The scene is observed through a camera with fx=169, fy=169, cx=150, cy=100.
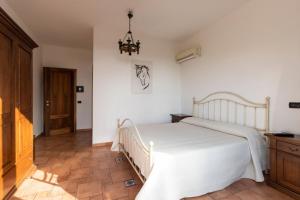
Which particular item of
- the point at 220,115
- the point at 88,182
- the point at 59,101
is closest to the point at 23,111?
the point at 88,182

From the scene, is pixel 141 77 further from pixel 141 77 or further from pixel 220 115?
pixel 220 115

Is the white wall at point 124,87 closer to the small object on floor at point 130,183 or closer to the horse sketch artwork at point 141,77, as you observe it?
the horse sketch artwork at point 141,77

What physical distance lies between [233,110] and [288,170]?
133cm

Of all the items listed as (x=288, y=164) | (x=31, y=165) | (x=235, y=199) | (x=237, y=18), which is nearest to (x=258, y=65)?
(x=237, y=18)

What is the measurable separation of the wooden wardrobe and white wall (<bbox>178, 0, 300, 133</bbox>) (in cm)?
343

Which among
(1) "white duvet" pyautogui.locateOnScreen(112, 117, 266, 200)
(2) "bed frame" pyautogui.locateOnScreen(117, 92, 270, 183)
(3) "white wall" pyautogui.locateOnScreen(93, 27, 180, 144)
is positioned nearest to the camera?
(1) "white duvet" pyautogui.locateOnScreen(112, 117, 266, 200)

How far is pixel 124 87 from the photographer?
4.25 m

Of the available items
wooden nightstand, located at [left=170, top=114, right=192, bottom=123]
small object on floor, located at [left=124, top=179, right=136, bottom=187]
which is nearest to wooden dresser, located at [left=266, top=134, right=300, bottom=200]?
small object on floor, located at [left=124, top=179, right=136, bottom=187]

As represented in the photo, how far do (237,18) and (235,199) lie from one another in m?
2.99

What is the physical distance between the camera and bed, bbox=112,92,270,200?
1777 millimetres

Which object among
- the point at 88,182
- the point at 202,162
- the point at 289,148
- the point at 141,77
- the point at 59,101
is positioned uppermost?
the point at 141,77

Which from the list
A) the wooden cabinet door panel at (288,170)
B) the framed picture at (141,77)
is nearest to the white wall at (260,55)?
the wooden cabinet door panel at (288,170)

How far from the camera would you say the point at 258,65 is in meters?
2.79

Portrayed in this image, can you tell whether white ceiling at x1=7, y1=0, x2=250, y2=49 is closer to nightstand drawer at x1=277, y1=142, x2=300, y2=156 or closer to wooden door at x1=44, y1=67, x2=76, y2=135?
wooden door at x1=44, y1=67, x2=76, y2=135
